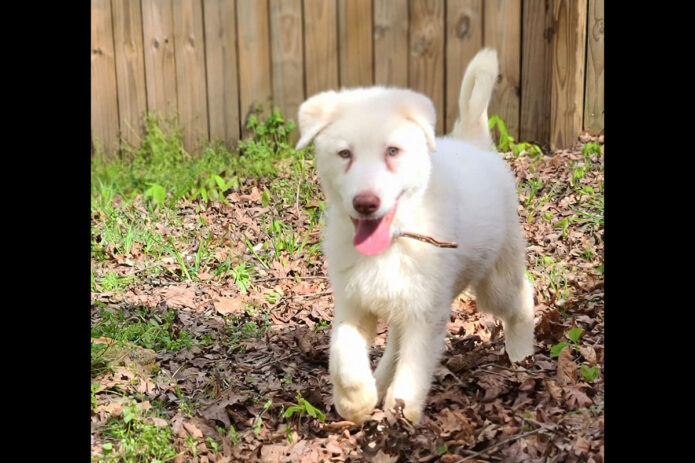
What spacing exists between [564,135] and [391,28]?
170 cm

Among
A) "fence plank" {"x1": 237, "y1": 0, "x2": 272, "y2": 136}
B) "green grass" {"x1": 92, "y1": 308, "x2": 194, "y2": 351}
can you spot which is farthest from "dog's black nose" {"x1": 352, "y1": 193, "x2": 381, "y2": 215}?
"fence plank" {"x1": 237, "y1": 0, "x2": 272, "y2": 136}

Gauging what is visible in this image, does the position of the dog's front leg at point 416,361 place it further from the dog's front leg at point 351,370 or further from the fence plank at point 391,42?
the fence plank at point 391,42

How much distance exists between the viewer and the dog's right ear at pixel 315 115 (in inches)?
132

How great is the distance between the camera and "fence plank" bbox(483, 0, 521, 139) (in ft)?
22.4

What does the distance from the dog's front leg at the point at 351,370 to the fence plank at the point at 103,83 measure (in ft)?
16.4

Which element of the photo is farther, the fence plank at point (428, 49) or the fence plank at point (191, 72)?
the fence plank at point (191, 72)

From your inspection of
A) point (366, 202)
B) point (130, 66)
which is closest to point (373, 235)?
point (366, 202)

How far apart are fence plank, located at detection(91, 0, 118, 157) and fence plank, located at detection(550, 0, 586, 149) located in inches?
156

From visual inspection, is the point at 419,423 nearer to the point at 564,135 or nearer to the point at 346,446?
the point at 346,446

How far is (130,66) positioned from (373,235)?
515 centimetres

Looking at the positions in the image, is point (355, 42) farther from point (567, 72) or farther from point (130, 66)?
point (130, 66)

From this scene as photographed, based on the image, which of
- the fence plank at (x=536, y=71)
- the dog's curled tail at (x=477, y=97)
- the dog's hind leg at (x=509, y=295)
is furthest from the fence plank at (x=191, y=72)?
the dog's hind leg at (x=509, y=295)

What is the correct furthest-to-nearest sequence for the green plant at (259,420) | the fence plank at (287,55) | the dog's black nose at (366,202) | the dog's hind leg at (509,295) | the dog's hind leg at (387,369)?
the fence plank at (287,55) < the dog's hind leg at (509,295) < the dog's hind leg at (387,369) < the green plant at (259,420) < the dog's black nose at (366,202)
